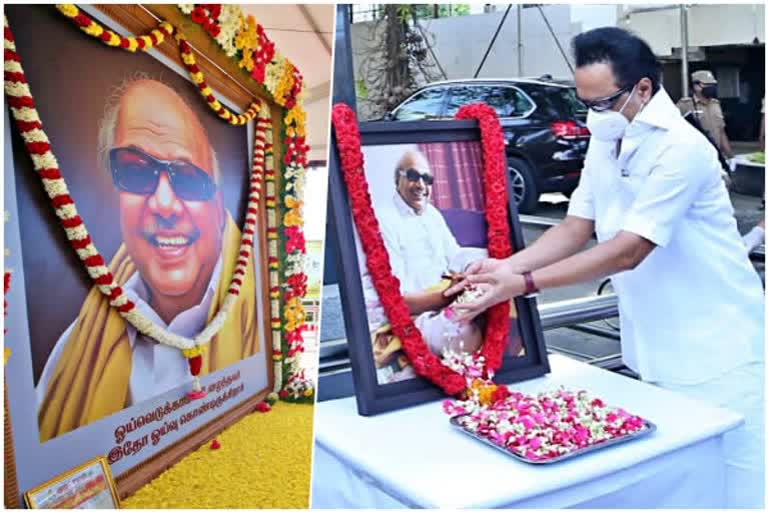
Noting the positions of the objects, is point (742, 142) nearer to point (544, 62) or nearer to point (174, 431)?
point (544, 62)

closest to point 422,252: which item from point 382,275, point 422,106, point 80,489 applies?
point 382,275

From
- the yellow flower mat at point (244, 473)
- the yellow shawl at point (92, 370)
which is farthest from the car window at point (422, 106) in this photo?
the yellow flower mat at point (244, 473)

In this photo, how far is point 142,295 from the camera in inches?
91.3

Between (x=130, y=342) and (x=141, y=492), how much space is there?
0.41 m

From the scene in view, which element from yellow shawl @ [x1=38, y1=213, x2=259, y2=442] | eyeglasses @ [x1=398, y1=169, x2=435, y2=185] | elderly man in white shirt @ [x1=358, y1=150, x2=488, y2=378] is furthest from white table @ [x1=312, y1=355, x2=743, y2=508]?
yellow shawl @ [x1=38, y1=213, x2=259, y2=442]

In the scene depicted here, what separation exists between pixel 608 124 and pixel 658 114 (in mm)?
106

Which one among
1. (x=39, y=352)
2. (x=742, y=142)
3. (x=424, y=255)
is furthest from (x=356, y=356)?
(x=742, y=142)

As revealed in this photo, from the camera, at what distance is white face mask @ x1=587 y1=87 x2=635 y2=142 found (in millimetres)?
1620

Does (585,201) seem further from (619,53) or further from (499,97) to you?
(499,97)

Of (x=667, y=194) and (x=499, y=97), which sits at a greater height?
(x=499, y=97)

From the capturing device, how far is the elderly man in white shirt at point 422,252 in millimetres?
1445

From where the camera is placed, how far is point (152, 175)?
7.57ft

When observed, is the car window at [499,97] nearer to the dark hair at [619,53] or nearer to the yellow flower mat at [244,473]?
the dark hair at [619,53]

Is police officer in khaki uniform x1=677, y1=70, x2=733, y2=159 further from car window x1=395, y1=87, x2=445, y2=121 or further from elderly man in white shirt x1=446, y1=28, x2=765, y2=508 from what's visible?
elderly man in white shirt x1=446, y1=28, x2=765, y2=508
